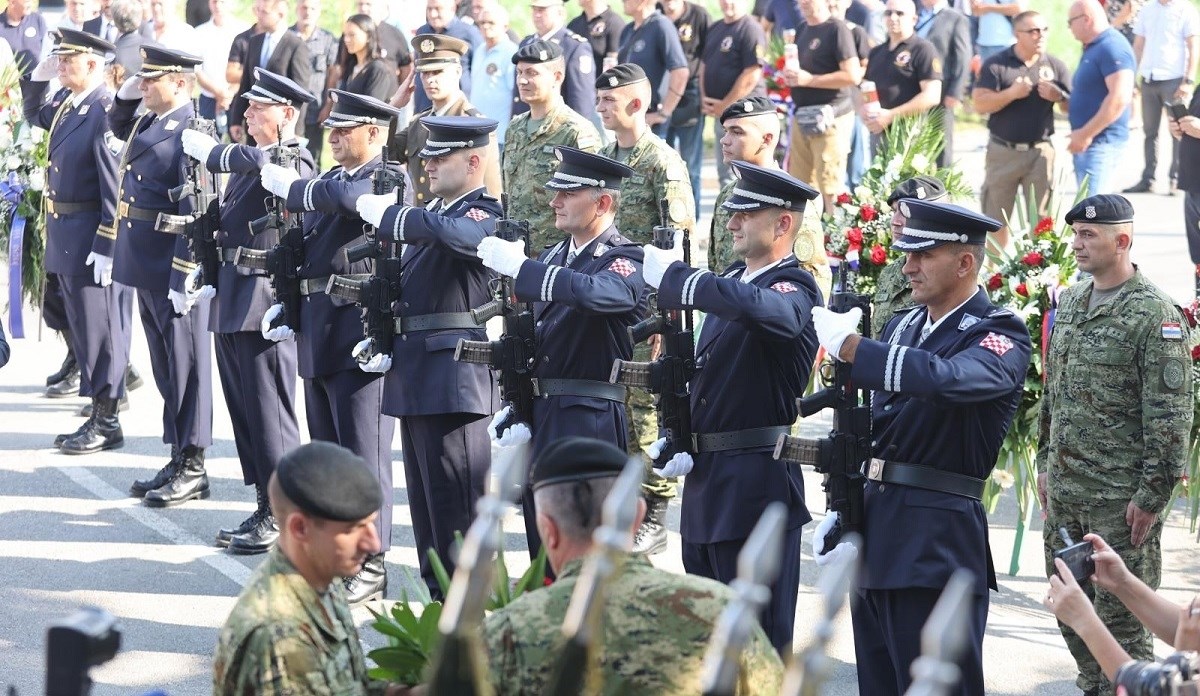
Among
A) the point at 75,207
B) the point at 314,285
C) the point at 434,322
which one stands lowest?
the point at 434,322

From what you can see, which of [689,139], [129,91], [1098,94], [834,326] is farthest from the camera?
[689,139]

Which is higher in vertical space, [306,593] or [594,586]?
[594,586]

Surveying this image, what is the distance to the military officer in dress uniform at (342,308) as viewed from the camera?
712cm

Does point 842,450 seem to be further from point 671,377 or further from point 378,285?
point 378,285

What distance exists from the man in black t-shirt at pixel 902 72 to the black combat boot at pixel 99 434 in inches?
233

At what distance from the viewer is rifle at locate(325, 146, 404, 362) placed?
6637 millimetres

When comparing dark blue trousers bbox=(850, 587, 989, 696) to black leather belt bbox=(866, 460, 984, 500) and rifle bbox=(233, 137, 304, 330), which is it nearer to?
black leather belt bbox=(866, 460, 984, 500)

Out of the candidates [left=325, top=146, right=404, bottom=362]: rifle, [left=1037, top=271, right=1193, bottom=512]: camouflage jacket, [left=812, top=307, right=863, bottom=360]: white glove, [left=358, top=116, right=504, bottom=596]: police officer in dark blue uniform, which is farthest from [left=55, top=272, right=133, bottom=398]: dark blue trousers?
[left=1037, top=271, right=1193, bottom=512]: camouflage jacket

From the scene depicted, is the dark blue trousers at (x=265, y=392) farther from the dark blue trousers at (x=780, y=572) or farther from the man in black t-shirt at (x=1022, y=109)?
the man in black t-shirt at (x=1022, y=109)

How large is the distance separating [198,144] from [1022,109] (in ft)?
19.4

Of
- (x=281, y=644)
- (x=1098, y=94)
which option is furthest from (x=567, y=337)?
(x=1098, y=94)

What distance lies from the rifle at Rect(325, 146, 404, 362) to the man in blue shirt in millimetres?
6028

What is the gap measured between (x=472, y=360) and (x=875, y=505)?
1.95 metres

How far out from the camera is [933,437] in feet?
16.0
